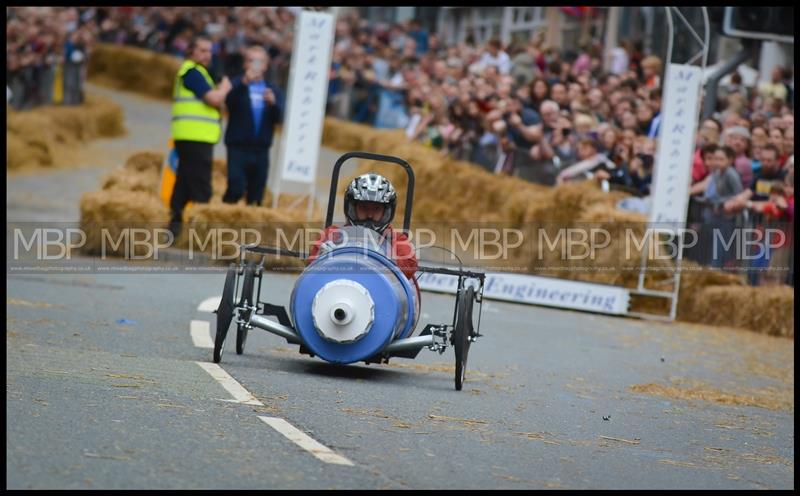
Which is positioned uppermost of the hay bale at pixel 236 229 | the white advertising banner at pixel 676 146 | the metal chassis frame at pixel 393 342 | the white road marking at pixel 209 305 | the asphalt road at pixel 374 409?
the white advertising banner at pixel 676 146

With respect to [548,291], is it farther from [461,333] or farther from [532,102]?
[461,333]

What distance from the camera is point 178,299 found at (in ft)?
52.1

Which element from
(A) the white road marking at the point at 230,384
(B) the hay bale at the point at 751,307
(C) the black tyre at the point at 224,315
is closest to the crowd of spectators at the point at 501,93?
(B) the hay bale at the point at 751,307

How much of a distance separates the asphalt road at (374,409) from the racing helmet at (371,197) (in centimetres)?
109

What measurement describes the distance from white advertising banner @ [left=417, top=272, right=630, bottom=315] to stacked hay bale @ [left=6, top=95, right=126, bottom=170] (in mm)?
15035

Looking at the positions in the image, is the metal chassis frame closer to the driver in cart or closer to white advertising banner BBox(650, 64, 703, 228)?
the driver in cart

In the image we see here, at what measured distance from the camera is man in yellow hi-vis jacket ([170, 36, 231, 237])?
19703 mm

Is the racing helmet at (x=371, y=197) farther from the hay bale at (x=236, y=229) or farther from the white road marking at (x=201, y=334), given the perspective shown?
the hay bale at (x=236, y=229)

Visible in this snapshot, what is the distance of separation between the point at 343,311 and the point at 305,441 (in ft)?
9.28

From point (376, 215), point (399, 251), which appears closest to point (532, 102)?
point (376, 215)

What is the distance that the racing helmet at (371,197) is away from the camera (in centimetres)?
1148

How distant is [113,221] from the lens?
19.4 meters
